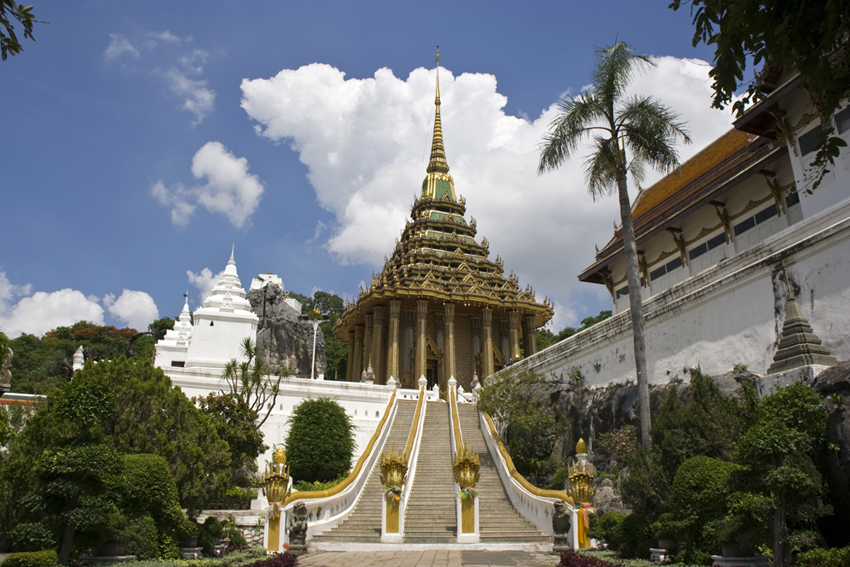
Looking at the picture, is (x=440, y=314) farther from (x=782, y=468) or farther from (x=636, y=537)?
(x=782, y=468)

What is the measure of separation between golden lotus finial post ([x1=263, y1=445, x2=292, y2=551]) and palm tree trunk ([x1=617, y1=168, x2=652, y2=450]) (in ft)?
24.1

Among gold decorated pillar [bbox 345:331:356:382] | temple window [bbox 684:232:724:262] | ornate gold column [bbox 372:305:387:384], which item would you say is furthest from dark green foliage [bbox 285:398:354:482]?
gold decorated pillar [bbox 345:331:356:382]

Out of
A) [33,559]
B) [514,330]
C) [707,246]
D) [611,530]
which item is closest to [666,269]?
[707,246]

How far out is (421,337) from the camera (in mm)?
32469

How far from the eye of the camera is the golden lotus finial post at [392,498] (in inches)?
500

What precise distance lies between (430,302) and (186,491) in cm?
2374

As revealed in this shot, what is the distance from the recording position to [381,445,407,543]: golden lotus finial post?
1269cm

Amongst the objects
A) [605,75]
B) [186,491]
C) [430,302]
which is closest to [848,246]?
[605,75]

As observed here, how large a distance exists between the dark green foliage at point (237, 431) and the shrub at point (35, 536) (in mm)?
7564

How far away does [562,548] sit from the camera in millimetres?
11070

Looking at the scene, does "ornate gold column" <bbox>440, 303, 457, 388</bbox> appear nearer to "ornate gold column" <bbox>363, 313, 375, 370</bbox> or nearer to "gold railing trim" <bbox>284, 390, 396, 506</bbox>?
"ornate gold column" <bbox>363, 313, 375, 370</bbox>

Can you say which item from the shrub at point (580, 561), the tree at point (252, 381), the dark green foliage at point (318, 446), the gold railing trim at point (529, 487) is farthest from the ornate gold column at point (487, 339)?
the shrub at point (580, 561)

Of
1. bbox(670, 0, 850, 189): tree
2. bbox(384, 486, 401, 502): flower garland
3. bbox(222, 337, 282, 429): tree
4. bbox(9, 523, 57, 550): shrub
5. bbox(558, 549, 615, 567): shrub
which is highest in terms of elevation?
bbox(670, 0, 850, 189): tree

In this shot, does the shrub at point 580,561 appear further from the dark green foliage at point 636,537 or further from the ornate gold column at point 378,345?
the ornate gold column at point 378,345
